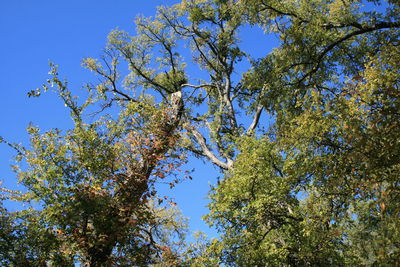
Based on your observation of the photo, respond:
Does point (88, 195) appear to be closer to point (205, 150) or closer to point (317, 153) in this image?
point (317, 153)

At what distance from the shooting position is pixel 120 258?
7.31 m

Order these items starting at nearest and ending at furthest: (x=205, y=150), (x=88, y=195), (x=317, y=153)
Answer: (x=88, y=195) → (x=317, y=153) → (x=205, y=150)

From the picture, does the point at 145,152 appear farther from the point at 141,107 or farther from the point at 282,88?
the point at 282,88

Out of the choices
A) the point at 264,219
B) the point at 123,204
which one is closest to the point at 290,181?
the point at 264,219

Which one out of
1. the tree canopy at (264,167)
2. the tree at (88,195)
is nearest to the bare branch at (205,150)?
the tree canopy at (264,167)

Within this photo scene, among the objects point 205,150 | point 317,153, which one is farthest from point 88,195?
point 205,150

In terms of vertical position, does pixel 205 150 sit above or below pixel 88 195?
above

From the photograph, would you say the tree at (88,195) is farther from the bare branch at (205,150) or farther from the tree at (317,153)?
the bare branch at (205,150)

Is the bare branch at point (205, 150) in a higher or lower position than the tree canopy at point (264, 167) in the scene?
higher

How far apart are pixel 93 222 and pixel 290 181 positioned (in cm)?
671

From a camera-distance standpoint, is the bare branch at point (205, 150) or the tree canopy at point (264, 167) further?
the bare branch at point (205, 150)

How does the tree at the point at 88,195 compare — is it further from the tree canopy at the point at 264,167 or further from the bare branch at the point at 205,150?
the bare branch at the point at 205,150

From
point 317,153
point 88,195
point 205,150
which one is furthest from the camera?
point 205,150

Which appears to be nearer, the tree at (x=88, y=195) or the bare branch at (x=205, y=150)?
the tree at (x=88, y=195)
